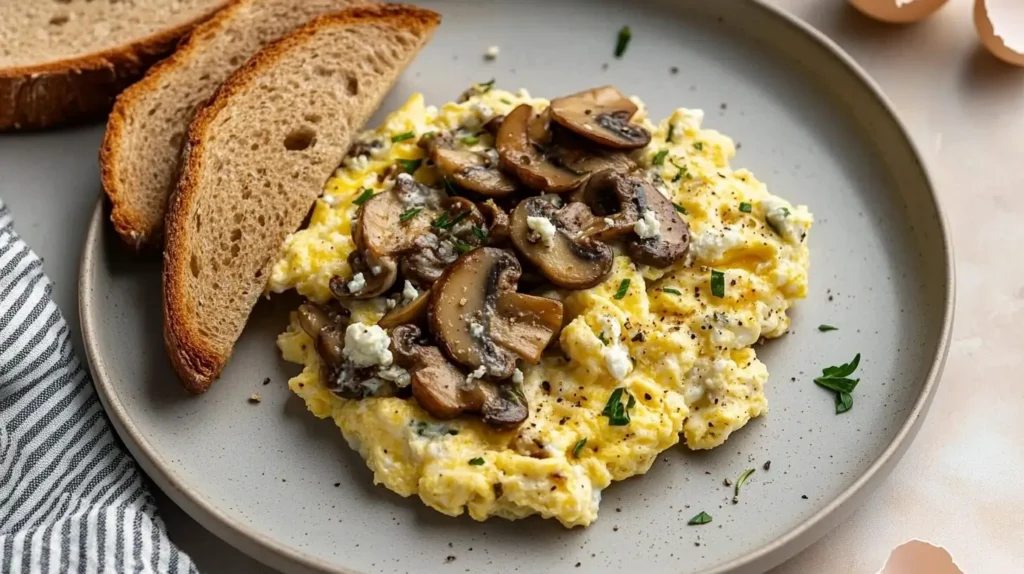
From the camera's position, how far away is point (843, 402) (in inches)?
134

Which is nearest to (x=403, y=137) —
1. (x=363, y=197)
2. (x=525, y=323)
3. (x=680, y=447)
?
(x=363, y=197)

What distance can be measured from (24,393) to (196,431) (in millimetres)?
590

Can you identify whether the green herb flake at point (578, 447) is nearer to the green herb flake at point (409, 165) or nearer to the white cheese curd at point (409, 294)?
the white cheese curd at point (409, 294)

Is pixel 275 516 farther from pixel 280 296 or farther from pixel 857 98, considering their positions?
pixel 857 98

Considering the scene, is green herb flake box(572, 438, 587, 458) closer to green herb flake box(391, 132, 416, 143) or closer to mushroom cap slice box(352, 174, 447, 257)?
mushroom cap slice box(352, 174, 447, 257)

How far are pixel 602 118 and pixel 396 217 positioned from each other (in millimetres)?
855

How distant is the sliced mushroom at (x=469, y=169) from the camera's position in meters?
3.60

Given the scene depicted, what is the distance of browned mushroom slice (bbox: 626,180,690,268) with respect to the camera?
3.36 m

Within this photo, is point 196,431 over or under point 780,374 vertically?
over

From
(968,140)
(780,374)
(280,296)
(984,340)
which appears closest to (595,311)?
(780,374)

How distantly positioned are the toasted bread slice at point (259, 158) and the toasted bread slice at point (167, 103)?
0.74 ft

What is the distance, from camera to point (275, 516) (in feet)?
10.4

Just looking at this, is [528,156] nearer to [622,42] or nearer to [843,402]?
[622,42]

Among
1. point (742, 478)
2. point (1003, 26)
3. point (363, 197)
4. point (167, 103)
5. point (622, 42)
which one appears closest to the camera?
point (742, 478)
